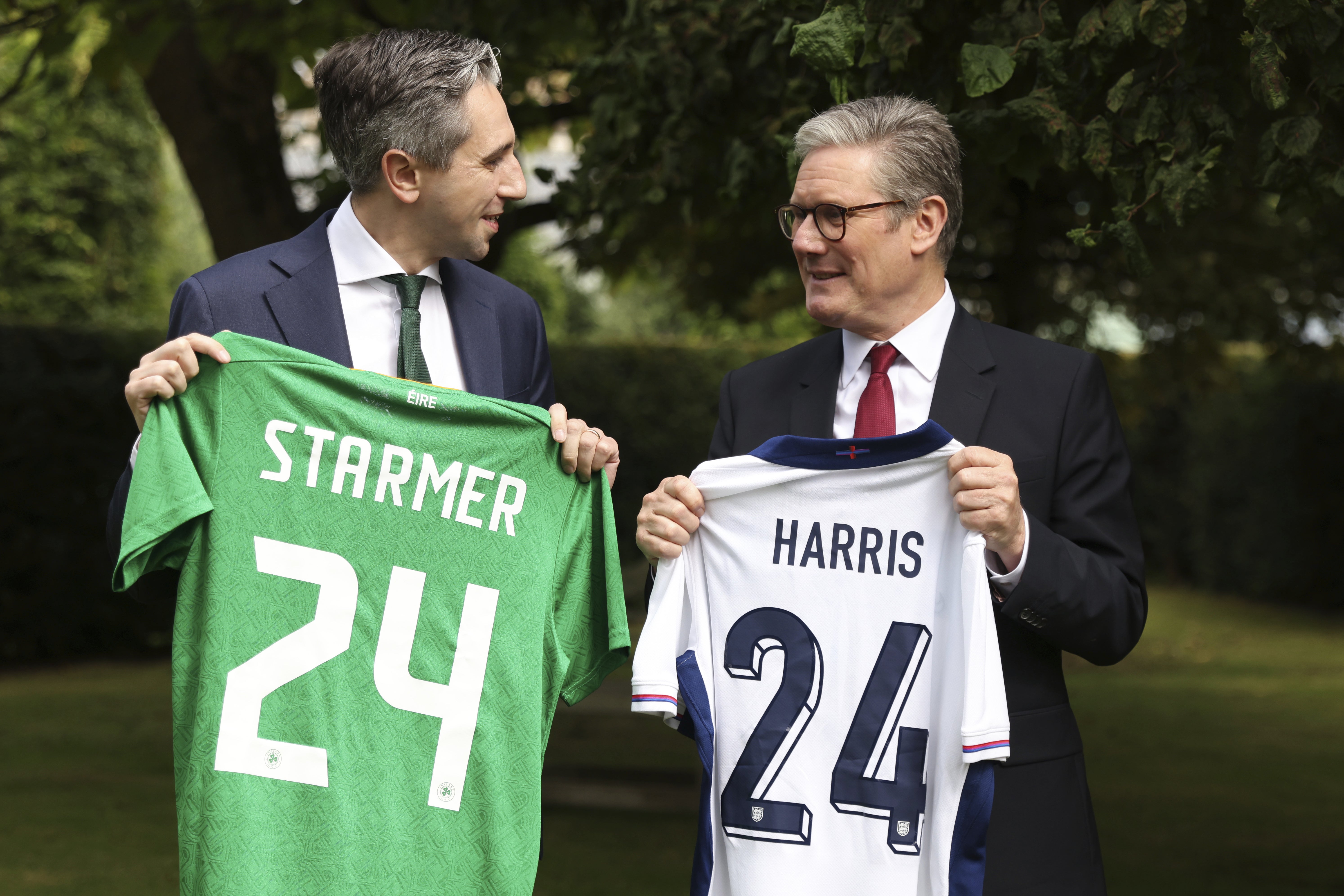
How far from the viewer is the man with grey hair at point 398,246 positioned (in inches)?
102

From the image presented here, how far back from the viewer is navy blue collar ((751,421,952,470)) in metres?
2.45

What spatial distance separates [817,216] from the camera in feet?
8.52

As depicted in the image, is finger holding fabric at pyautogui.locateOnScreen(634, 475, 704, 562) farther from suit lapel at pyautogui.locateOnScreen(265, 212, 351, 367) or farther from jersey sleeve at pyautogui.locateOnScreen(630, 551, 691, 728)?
suit lapel at pyautogui.locateOnScreen(265, 212, 351, 367)

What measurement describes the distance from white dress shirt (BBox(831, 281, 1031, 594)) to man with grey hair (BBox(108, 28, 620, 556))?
52 cm

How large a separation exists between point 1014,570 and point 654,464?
12.0 metres

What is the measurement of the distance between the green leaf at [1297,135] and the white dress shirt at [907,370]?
108 centimetres

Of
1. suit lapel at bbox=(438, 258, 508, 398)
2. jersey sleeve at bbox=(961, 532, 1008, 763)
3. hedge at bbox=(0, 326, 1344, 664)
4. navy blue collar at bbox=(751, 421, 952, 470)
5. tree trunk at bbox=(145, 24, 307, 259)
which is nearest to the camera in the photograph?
jersey sleeve at bbox=(961, 532, 1008, 763)

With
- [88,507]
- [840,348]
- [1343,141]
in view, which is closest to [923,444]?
[840,348]

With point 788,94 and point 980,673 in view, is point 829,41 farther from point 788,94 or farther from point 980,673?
point 980,673

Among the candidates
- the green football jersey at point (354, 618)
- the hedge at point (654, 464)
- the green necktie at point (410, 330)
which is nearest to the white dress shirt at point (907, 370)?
the green football jersey at point (354, 618)

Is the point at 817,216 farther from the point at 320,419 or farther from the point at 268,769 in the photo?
the point at 268,769

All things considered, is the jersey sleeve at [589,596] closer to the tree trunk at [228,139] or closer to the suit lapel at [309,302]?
the suit lapel at [309,302]

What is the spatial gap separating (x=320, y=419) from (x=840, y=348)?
1133 mm

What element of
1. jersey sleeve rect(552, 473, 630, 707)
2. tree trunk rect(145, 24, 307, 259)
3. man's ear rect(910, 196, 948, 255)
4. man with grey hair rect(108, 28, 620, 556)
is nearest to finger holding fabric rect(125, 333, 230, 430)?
man with grey hair rect(108, 28, 620, 556)
